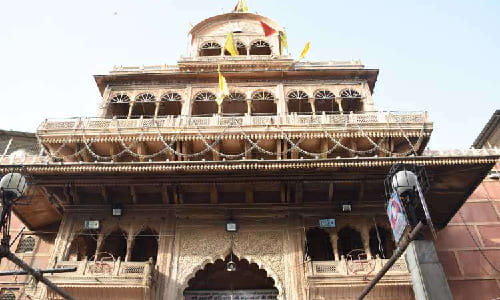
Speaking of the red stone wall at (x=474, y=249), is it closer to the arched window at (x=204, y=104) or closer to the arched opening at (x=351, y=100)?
the arched opening at (x=351, y=100)

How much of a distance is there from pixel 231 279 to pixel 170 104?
718 cm

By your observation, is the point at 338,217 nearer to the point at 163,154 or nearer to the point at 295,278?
the point at 295,278

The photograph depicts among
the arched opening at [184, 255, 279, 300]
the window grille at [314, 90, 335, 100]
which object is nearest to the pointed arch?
the window grille at [314, 90, 335, 100]

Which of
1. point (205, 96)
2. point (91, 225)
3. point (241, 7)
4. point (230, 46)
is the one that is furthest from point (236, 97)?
point (241, 7)

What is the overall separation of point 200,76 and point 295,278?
8.74 meters

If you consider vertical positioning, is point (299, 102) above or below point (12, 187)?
above

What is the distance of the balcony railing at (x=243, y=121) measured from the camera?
1245 cm

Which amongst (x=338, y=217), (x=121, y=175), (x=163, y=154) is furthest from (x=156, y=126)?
(x=338, y=217)

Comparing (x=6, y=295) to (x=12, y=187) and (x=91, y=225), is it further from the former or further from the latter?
(x=12, y=187)

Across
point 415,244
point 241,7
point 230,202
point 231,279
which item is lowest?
point 415,244

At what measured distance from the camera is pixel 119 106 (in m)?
15.6

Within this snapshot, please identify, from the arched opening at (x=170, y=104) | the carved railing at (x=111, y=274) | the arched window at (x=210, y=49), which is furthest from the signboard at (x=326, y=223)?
the arched window at (x=210, y=49)

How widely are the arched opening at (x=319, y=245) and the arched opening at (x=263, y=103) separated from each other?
4.92 m

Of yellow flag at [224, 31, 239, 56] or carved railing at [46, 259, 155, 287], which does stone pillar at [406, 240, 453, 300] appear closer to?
carved railing at [46, 259, 155, 287]
